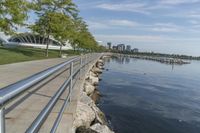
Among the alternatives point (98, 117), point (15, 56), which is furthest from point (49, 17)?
point (98, 117)

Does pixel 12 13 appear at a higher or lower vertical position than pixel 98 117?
higher

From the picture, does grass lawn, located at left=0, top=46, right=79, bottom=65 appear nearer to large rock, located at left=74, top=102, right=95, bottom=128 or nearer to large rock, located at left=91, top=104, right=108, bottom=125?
large rock, located at left=91, top=104, right=108, bottom=125

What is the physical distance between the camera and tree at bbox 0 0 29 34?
1720 cm

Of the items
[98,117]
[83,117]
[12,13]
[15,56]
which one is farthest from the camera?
[15,56]

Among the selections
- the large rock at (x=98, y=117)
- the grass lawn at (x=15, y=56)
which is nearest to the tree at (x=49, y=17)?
the grass lawn at (x=15, y=56)

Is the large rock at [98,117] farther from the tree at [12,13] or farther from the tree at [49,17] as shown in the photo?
the tree at [49,17]

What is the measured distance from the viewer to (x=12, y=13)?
1788cm

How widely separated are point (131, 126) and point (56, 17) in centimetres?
2113

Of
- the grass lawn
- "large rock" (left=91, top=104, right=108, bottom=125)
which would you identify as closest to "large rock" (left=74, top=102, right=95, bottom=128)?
"large rock" (left=91, top=104, right=108, bottom=125)

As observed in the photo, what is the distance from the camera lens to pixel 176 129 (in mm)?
14289

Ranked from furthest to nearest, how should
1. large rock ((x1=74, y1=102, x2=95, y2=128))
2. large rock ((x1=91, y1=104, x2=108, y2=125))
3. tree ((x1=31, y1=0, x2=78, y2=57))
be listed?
tree ((x1=31, y1=0, x2=78, y2=57)) → large rock ((x1=91, y1=104, x2=108, y2=125)) → large rock ((x1=74, y1=102, x2=95, y2=128))

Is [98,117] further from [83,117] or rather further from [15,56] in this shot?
[15,56]

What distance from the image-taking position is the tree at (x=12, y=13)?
17.2 meters

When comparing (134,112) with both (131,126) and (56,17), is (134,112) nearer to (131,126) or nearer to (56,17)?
(131,126)
